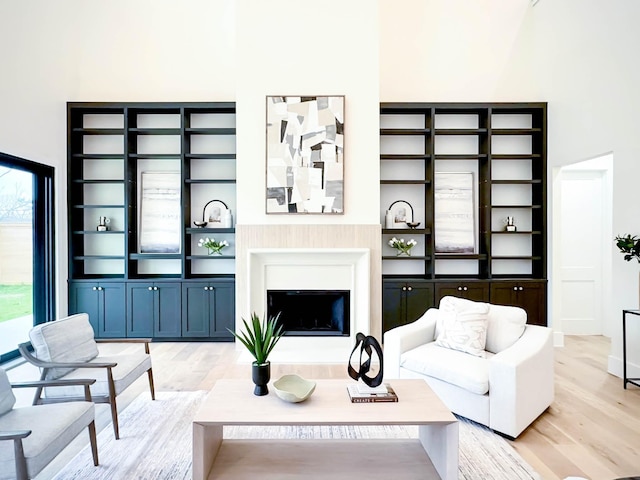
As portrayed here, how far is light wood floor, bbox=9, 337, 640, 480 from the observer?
242 centimetres

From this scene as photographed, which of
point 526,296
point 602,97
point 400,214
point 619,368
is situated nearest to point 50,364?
point 400,214

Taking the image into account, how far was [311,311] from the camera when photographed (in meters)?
4.82

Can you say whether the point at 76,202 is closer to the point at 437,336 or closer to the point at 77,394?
the point at 77,394

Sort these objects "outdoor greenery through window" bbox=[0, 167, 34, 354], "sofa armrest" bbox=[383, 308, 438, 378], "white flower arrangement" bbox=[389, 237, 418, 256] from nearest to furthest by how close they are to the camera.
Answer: "sofa armrest" bbox=[383, 308, 438, 378] < "outdoor greenery through window" bbox=[0, 167, 34, 354] < "white flower arrangement" bbox=[389, 237, 418, 256]

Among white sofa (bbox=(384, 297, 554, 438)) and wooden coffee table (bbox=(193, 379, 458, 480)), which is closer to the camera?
wooden coffee table (bbox=(193, 379, 458, 480))

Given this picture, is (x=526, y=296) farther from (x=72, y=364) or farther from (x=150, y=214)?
(x=150, y=214)

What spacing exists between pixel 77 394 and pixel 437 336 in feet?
9.56

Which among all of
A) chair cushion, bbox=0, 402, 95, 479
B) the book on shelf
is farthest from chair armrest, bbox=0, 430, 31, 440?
the book on shelf

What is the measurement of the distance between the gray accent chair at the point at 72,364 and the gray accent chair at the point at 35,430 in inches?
9.1

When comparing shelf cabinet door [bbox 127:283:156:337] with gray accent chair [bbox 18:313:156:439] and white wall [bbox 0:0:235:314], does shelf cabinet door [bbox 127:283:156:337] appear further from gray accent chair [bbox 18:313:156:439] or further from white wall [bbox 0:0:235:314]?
gray accent chair [bbox 18:313:156:439]

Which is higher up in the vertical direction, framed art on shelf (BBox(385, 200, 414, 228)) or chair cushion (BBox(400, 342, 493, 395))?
framed art on shelf (BBox(385, 200, 414, 228))

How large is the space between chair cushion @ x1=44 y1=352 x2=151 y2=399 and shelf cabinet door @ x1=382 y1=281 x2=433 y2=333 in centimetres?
306

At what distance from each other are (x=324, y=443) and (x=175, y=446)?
105cm

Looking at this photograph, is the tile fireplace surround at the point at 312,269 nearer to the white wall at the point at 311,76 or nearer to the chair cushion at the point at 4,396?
the white wall at the point at 311,76
